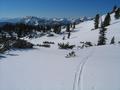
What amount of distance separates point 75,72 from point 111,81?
9.16 ft

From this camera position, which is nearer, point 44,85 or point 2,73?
point 44,85

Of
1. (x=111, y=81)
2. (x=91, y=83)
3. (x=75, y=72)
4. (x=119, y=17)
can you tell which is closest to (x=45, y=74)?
(x=75, y=72)

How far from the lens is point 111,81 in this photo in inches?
442

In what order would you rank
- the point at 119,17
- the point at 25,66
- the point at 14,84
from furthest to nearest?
the point at 119,17, the point at 25,66, the point at 14,84

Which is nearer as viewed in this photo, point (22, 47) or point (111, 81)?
point (111, 81)

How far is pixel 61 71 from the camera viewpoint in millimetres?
12891

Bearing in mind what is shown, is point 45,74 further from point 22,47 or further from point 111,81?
point 22,47

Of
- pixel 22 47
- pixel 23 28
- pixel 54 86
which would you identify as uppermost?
pixel 23 28

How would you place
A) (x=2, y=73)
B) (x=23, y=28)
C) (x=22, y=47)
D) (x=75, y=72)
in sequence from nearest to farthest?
(x=2, y=73), (x=75, y=72), (x=22, y=47), (x=23, y=28)

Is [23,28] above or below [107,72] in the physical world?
above

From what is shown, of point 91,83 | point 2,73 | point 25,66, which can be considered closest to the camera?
point 91,83

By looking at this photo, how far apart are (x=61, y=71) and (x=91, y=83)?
294 cm

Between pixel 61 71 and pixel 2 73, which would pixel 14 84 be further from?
pixel 61 71

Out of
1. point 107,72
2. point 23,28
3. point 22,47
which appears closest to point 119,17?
point 23,28
